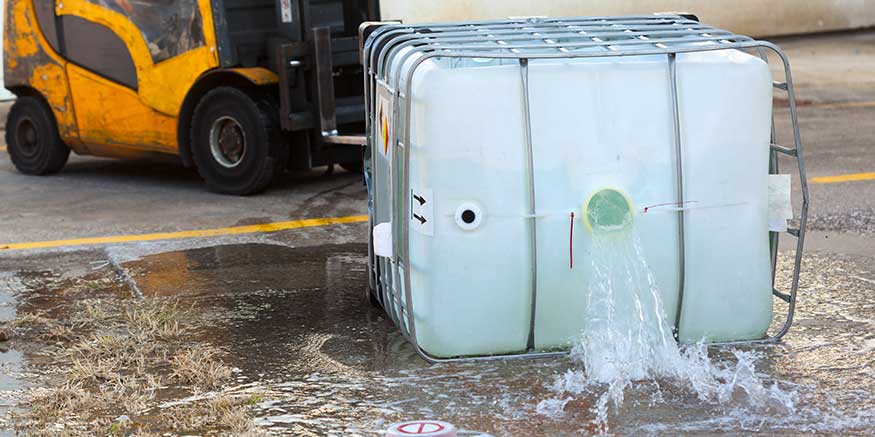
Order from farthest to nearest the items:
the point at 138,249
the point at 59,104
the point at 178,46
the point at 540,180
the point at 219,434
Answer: the point at 59,104
the point at 178,46
the point at 138,249
the point at 540,180
the point at 219,434

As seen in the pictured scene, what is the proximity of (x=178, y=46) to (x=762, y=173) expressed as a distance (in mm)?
5246

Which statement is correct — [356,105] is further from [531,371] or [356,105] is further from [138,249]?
[531,371]

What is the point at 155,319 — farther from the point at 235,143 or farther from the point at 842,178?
the point at 842,178

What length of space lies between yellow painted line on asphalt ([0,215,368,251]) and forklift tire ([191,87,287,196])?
89 cm

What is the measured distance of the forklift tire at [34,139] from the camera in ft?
34.2

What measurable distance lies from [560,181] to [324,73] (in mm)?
4274

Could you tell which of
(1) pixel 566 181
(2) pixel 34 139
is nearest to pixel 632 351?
(1) pixel 566 181

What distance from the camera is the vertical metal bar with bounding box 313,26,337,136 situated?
29.3 feet

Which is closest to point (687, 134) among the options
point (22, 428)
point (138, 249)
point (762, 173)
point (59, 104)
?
point (762, 173)

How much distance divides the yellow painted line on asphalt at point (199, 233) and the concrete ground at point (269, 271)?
0.11ft

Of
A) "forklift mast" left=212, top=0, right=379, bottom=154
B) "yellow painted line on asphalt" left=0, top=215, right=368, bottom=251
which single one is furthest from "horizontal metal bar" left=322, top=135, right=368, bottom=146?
"yellow painted line on asphalt" left=0, top=215, right=368, bottom=251

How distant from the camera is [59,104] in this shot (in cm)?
1016

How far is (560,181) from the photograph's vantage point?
498 cm

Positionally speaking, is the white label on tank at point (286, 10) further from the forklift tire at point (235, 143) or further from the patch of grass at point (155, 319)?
the patch of grass at point (155, 319)
